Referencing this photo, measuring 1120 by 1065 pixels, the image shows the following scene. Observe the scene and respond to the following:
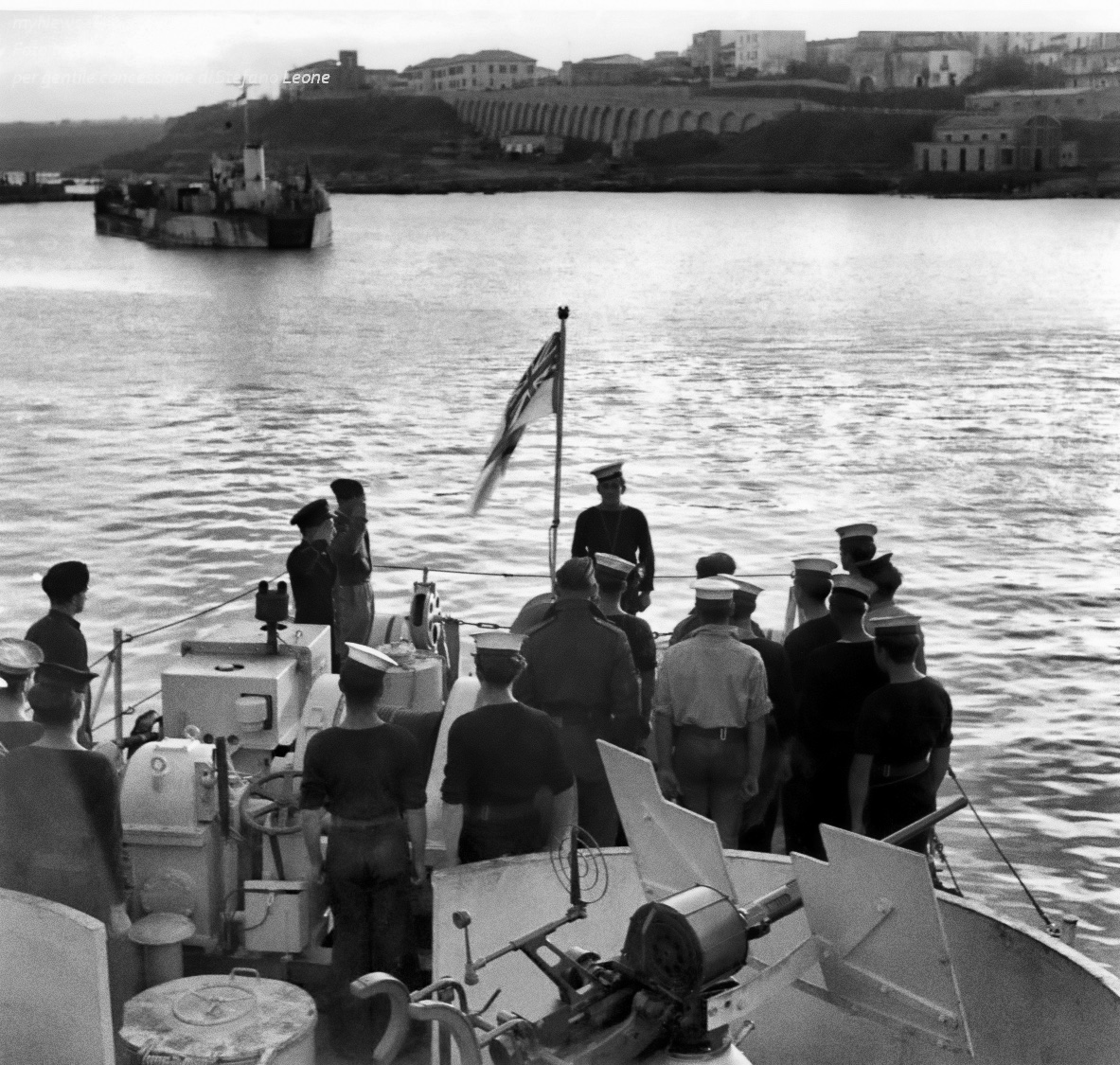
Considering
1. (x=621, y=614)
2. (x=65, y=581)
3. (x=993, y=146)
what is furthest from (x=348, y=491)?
(x=993, y=146)

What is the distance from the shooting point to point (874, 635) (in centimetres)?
549

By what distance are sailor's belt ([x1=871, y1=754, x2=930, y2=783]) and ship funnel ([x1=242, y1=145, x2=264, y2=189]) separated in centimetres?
7708

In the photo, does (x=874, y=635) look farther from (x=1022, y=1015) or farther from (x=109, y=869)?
(x=109, y=869)

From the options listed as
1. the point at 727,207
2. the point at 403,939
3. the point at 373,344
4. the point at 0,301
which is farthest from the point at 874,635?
the point at 727,207

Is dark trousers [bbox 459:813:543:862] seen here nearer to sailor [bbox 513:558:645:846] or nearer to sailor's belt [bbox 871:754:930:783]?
sailor [bbox 513:558:645:846]

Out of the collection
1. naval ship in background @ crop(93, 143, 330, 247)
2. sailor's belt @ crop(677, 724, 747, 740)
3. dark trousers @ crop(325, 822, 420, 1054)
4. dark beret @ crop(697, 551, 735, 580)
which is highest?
naval ship in background @ crop(93, 143, 330, 247)

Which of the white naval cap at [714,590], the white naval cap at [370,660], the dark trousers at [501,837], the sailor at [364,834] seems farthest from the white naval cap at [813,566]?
the white naval cap at [370,660]

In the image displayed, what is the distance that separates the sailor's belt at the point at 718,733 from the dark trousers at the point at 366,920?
1.18 meters

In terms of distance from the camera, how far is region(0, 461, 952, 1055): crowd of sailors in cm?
487

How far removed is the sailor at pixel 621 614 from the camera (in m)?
6.18

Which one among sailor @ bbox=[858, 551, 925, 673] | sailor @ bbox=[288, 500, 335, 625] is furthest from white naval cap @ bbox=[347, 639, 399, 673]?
sailor @ bbox=[288, 500, 335, 625]

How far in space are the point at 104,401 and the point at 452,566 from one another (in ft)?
60.3

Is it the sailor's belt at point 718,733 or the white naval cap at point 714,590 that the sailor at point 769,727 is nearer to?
the sailor's belt at point 718,733

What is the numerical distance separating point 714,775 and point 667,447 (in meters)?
22.8
